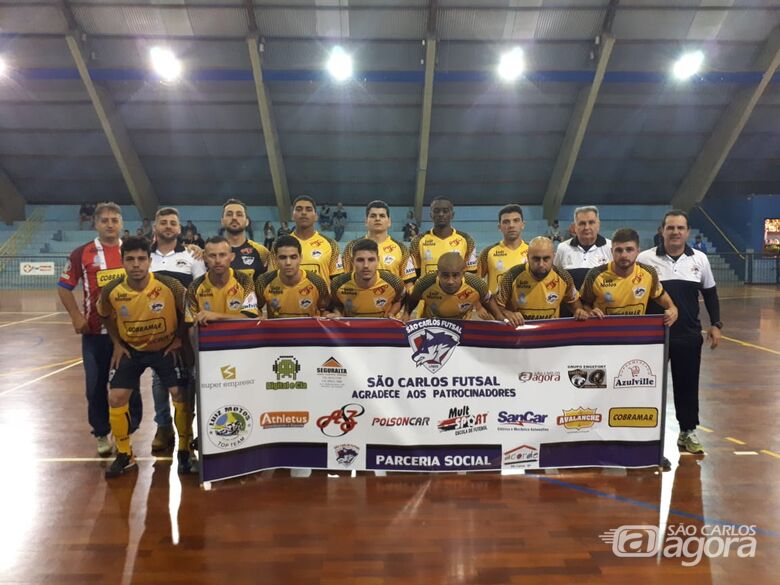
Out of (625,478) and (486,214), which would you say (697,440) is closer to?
(625,478)

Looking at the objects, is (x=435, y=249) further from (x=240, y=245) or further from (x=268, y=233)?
(x=268, y=233)

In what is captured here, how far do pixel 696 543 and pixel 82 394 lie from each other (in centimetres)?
707

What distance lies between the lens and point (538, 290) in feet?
16.4

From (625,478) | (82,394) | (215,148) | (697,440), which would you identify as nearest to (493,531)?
(625,478)

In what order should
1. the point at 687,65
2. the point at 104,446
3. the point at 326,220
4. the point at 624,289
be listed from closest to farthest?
the point at 624,289 → the point at 104,446 → the point at 687,65 → the point at 326,220

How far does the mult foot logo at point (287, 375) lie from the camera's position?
4.52 metres

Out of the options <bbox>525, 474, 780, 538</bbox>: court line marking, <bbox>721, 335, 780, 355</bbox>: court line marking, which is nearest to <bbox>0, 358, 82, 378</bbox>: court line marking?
<bbox>525, 474, 780, 538</bbox>: court line marking

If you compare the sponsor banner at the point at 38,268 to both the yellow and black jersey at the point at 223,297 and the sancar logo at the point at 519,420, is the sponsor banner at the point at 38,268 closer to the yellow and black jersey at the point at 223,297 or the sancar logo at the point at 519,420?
the yellow and black jersey at the point at 223,297

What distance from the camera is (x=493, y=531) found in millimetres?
3807

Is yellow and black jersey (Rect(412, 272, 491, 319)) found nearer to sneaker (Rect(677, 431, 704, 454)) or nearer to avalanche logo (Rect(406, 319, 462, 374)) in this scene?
avalanche logo (Rect(406, 319, 462, 374))

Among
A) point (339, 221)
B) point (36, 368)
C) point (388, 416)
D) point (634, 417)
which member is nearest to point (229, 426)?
point (388, 416)

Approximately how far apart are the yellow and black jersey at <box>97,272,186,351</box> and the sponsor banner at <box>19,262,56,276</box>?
20445 millimetres

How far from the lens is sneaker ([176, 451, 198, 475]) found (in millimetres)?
4773

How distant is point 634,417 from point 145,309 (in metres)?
4.22
